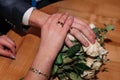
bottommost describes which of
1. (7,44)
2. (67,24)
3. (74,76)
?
(74,76)

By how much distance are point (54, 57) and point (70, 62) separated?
0.23ft

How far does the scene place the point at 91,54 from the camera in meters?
1.05

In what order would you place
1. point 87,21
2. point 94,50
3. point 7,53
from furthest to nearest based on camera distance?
point 87,21
point 7,53
point 94,50

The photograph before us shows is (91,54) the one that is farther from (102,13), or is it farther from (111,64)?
(102,13)

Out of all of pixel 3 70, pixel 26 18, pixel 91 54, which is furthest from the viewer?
pixel 26 18

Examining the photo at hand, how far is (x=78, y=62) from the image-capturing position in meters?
1.08

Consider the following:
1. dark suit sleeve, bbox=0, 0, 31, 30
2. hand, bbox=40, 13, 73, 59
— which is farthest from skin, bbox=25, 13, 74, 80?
dark suit sleeve, bbox=0, 0, 31, 30

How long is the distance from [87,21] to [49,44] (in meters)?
0.35

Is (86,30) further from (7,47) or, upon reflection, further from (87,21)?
(7,47)

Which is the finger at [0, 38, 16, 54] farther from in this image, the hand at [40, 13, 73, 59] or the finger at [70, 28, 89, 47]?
the finger at [70, 28, 89, 47]

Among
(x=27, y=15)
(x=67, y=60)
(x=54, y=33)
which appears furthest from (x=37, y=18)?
(x=67, y=60)

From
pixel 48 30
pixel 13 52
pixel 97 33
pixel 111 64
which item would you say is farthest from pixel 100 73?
pixel 13 52

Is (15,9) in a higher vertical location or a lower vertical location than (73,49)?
higher

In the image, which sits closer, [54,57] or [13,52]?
[54,57]
